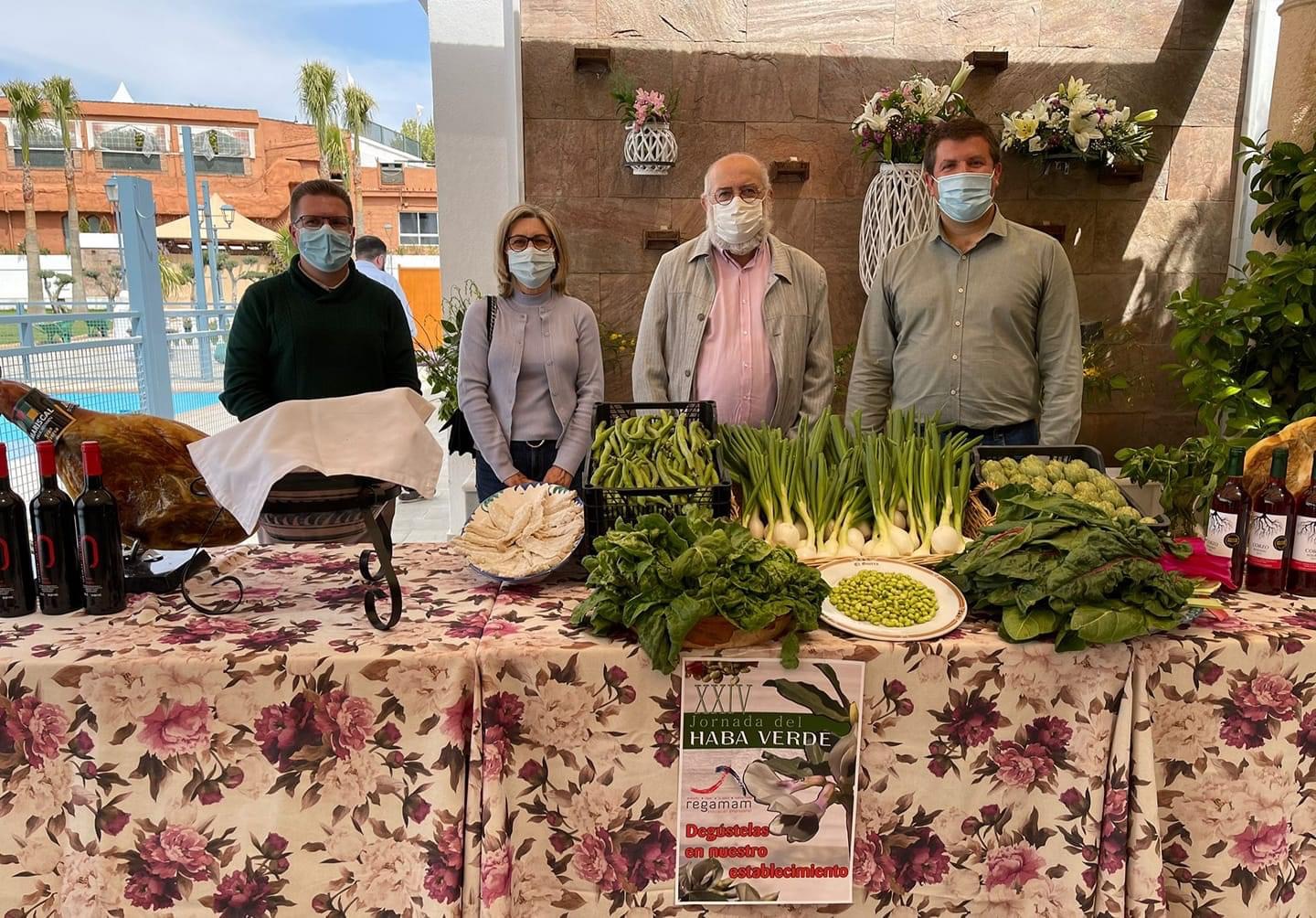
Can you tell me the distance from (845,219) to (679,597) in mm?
3752

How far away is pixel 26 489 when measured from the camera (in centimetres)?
553

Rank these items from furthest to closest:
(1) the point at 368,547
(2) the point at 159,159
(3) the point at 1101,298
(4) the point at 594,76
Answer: (2) the point at 159,159 → (3) the point at 1101,298 → (4) the point at 594,76 → (1) the point at 368,547

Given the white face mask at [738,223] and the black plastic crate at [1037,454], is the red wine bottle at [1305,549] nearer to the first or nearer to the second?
the black plastic crate at [1037,454]

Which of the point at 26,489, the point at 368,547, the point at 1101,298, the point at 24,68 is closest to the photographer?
the point at 368,547

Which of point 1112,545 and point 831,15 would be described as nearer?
point 1112,545

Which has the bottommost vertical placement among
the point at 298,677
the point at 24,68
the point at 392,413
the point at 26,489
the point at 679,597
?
the point at 26,489

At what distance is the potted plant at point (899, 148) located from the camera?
4.25 meters

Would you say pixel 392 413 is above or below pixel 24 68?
below

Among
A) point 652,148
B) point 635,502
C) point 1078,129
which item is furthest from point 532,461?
point 1078,129

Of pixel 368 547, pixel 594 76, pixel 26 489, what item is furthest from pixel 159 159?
pixel 368 547

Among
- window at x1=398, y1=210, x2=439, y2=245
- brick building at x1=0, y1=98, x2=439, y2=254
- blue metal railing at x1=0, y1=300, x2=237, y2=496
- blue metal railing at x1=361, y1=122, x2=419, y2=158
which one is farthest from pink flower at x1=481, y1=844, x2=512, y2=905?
window at x1=398, y1=210, x2=439, y2=245

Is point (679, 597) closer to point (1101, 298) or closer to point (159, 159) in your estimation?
point (1101, 298)

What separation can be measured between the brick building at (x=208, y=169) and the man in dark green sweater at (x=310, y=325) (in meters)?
24.1

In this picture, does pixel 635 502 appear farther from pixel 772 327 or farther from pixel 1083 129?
pixel 1083 129
